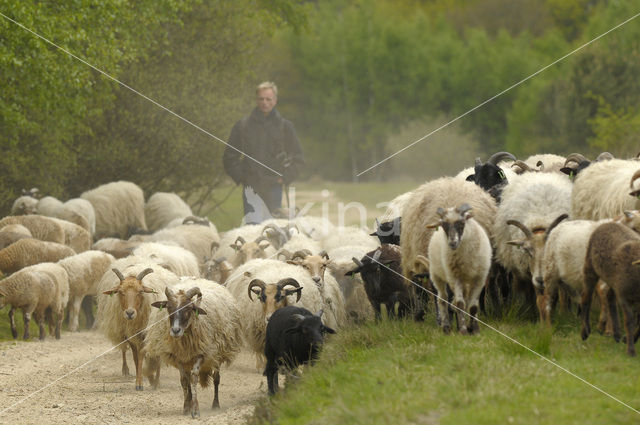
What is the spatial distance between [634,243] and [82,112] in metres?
14.5

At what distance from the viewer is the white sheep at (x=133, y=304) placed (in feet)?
37.8

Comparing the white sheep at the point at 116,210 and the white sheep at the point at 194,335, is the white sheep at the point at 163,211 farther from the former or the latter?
the white sheep at the point at 194,335

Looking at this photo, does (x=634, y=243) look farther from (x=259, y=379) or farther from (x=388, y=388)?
(x=259, y=379)

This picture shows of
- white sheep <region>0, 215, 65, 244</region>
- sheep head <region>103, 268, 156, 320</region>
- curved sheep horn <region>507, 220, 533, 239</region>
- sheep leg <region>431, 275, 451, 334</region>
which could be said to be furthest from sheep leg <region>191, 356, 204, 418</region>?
white sheep <region>0, 215, 65, 244</region>

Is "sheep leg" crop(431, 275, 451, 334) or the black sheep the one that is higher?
"sheep leg" crop(431, 275, 451, 334)

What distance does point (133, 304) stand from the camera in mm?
11492

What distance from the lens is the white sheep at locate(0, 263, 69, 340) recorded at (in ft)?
46.4

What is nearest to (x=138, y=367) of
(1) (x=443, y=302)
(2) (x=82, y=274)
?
(2) (x=82, y=274)

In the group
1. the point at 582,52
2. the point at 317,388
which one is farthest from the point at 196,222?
the point at 582,52

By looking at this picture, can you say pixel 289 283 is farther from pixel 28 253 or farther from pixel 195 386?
pixel 28 253

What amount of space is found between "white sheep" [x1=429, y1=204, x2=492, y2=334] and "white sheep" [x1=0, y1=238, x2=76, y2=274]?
30.7ft

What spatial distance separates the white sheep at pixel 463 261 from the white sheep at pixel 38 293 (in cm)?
774

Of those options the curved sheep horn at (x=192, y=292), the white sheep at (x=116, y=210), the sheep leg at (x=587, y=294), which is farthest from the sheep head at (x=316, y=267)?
the white sheep at (x=116, y=210)

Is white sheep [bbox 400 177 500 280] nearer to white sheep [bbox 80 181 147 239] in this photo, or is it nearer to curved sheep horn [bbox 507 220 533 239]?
curved sheep horn [bbox 507 220 533 239]
